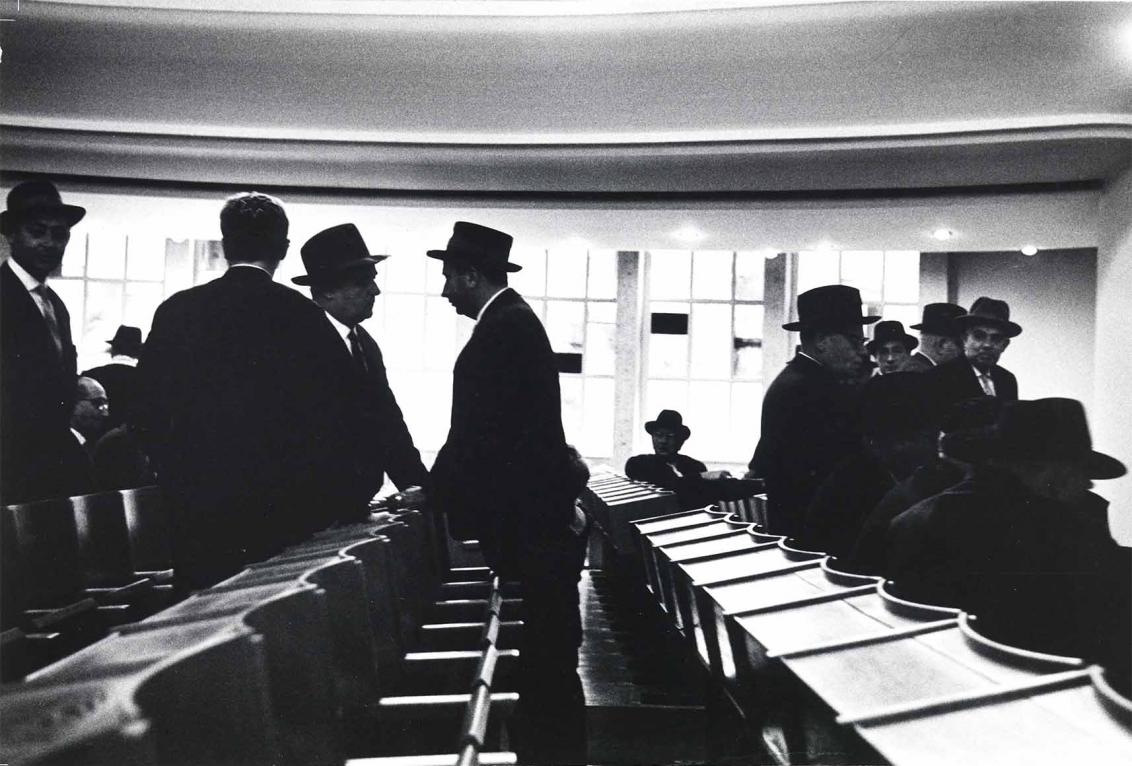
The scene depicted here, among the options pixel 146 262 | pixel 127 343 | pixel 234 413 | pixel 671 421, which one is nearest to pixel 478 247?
pixel 234 413

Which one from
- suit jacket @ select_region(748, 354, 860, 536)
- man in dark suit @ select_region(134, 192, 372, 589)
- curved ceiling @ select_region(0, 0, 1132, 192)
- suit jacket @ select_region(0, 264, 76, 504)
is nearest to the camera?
man in dark suit @ select_region(134, 192, 372, 589)

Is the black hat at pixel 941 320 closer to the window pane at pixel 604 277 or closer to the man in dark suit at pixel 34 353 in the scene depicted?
the man in dark suit at pixel 34 353

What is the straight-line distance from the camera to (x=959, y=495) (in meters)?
1.96

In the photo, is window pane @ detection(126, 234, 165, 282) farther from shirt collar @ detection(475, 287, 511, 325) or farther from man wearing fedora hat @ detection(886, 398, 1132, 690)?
man wearing fedora hat @ detection(886, 398, 1132, 690)

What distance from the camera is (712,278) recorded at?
463 inches

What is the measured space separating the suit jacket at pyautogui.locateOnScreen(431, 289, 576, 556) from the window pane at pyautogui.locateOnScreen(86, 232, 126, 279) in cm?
1004

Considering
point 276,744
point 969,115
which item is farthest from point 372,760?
point 969,115

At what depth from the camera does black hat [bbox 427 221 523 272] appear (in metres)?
2.73

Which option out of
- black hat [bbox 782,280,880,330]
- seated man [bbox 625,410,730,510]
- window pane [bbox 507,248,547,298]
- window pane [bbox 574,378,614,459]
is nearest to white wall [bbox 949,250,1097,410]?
window pane [bbox 574,378,614,459]

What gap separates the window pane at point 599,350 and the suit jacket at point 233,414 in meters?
9.40

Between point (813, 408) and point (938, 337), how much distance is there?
2.11 m

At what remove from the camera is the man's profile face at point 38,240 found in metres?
2.76

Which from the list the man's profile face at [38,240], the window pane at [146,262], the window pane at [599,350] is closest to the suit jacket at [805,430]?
the man's profile face at [38,240]

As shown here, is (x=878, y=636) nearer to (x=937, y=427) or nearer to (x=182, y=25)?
(x=937, y=427)
